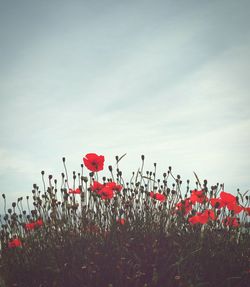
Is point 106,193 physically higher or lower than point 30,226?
higher

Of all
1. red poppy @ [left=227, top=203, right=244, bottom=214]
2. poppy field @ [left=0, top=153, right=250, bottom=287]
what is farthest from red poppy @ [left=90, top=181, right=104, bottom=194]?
red poppy @ [left=227, top=203, right=244, bottom=214]

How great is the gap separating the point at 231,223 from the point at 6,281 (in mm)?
2265

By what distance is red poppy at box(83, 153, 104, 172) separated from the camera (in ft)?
10.3

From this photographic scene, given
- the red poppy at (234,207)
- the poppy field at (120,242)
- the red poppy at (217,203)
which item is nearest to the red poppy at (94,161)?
the poppy field at (120,242)

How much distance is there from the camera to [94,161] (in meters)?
3.17

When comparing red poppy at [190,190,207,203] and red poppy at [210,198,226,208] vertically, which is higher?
red poppy at [190,190,207,203]

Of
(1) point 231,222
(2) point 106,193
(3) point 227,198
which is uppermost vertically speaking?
(2) point 106,193

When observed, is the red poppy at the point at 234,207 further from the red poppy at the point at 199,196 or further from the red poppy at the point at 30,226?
the red poppy at the point at 30,226

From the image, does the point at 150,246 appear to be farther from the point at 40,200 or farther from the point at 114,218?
the point at 40,200

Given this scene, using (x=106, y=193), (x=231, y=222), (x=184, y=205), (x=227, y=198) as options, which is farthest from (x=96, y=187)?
(x=231, y=222)

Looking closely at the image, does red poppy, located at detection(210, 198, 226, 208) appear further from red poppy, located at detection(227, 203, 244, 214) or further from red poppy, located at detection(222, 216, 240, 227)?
red poppy, located at detection(222, 216, 240, 227)

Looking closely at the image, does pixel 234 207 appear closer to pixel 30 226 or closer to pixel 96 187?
pixel 96 187

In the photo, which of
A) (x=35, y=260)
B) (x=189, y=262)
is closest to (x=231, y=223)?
(x=189, y=262)

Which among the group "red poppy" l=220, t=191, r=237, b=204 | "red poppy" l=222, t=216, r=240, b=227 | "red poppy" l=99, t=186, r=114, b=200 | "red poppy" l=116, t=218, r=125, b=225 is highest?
"red poppy" l=99, t=186, r=114, b=200
